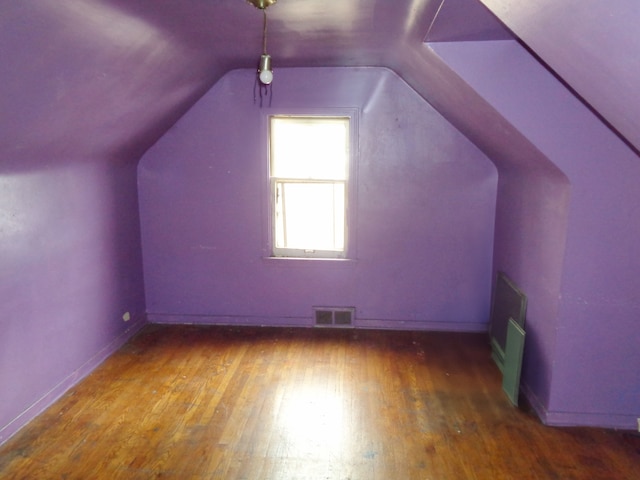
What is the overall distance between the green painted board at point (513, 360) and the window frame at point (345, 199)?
1739mm

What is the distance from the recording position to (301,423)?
3434 mm

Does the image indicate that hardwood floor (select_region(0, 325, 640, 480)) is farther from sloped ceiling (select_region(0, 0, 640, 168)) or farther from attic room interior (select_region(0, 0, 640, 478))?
sloped ceiling (select_region(0, 0, 640, 168))

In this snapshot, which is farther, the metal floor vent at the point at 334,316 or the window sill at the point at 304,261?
the metal floor vent at the point at 334,316

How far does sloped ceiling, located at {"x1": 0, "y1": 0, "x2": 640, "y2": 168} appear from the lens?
2.01 m

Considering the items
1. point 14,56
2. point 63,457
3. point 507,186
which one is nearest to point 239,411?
point 63,457

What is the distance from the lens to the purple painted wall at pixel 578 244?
3.01 m

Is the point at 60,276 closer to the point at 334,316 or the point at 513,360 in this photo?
the point at 334,316

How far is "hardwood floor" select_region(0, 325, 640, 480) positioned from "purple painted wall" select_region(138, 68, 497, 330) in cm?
53

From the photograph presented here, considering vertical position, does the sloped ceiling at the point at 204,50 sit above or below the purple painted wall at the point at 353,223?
above

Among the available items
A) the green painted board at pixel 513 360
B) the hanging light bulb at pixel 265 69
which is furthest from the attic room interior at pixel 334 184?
the hanging light bulb at pixel 265 69

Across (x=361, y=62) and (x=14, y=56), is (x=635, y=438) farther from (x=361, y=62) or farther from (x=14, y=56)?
(x=14, y=56)

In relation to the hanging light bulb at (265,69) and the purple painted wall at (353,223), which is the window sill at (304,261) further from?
the hanging light bulb at (265,69)

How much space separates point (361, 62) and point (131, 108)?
202 centimetres

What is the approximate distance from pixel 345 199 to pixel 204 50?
76.7 inches
